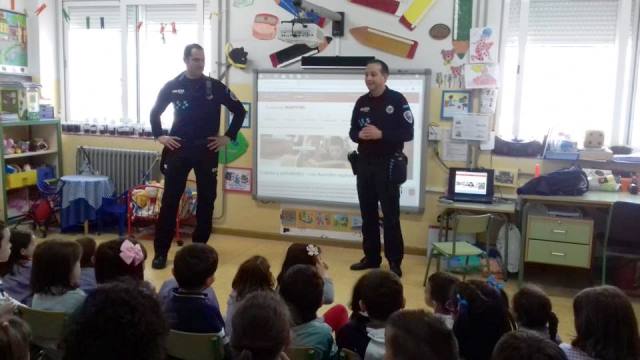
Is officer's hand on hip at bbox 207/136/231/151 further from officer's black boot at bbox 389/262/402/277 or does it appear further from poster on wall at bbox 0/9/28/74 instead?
poster on wall at bbox 0/9/28/74

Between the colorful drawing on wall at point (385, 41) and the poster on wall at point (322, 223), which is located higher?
the colorful drawing on wall at point (385, 41)

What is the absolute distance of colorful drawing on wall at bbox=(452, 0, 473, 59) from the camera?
15.8ft

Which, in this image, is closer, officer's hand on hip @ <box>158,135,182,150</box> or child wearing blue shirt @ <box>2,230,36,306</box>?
child wearing blue shirt @ <box>2,230,36,306</box>

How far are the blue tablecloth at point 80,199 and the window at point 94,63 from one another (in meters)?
1.03

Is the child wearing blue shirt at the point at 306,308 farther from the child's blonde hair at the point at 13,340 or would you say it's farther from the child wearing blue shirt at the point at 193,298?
the child's blonde hair at the point at 13,340

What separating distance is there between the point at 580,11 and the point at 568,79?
1.74 ft

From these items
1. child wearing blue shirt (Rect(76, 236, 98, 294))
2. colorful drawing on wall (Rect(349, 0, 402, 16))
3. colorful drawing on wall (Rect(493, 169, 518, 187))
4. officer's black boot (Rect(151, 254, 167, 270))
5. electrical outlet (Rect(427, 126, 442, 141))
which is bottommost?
officer's black boot (Rect(151, 254, 167, 270))

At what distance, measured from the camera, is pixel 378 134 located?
13.7 feet

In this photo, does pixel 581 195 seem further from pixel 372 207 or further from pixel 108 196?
pixel 108 196

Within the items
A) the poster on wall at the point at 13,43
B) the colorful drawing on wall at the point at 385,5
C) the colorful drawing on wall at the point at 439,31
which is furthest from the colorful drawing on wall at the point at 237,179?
the poster on wall at the point at 13,43

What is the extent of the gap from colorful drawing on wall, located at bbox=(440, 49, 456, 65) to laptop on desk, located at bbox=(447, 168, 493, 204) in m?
0.88

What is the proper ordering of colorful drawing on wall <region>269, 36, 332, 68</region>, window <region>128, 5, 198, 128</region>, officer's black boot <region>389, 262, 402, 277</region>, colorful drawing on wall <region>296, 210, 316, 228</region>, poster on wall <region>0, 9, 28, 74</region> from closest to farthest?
officer's black boot <region>389, 262, 402, 277</region> → colorful drawing on wall <region>269, 36, 332, 68</region> → colorful drawing on wall <region>296, 210, 316, 228</region> → poster on wall <region>0, 9, 28, 74</region> → window <region>128, 5, 198, 128</region>

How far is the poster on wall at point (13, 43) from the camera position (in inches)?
229

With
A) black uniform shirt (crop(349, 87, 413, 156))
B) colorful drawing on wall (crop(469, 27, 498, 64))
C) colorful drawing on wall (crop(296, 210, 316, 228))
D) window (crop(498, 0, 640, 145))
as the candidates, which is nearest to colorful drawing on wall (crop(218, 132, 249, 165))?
colorful drawing on wall (crop(296, 210, 316, 228))
